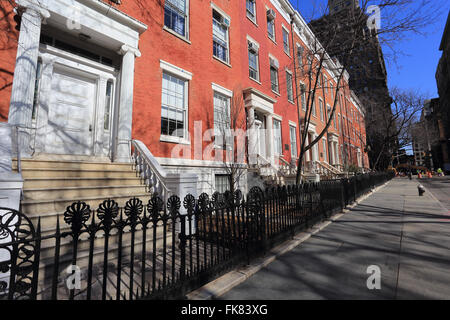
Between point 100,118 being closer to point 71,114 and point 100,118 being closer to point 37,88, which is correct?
point 71,114

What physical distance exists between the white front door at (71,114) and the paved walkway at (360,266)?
243 inches

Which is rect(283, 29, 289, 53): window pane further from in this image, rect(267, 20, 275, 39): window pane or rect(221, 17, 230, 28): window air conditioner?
rect(221, 17, 230, 28): window air conditioner

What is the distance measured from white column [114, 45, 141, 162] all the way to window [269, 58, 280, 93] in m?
10.7

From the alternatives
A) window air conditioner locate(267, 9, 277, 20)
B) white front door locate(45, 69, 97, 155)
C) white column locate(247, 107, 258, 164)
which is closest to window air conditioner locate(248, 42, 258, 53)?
window air conditioner locate(267, 9, 277, 20)

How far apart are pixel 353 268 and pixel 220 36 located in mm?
11605

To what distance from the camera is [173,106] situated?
8305mm

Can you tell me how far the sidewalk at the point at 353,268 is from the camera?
2.64m

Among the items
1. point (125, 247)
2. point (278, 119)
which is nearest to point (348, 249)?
point (125, 247)

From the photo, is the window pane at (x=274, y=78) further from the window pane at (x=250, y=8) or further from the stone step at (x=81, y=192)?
the stone step at (x=81, y=192)

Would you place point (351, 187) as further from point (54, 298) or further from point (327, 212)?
point (54, 298)

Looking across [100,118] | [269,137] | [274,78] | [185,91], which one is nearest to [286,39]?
[274,78]

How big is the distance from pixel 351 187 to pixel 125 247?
9840 millimetres

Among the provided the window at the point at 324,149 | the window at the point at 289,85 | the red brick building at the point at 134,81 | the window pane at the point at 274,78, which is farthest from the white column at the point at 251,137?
the window at the point at 324,149
